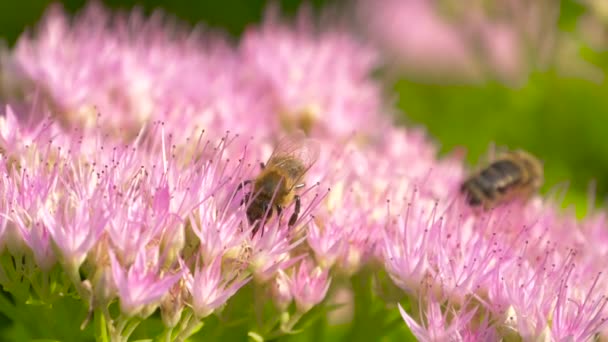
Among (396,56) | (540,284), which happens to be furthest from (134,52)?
(396,56)

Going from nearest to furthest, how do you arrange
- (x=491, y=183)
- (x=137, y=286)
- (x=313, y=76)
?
(x=137, y=286), (x=491, y=183), (x=313, y=76)

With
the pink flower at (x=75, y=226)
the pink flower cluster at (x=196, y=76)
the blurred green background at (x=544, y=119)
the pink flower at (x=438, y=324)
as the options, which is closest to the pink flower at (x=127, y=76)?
the pink flower cluster at (x=196, y=76)

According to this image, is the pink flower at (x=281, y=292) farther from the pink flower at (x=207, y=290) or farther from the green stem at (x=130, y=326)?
the green stem at (x=130, y=326)

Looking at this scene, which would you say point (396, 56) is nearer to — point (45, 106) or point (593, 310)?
point (45, 106)

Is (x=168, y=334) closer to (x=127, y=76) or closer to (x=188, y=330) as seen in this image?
(x=188, y=330)

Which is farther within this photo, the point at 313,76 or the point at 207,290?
the point at 313,76

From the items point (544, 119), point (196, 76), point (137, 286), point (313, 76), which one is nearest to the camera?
point (137, 286)

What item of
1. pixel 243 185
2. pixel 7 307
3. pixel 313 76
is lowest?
pixel 7 307

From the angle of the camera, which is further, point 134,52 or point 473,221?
point 134,52

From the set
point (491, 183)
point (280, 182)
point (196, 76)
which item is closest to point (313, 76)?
point (196, 76)
